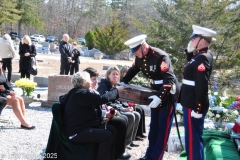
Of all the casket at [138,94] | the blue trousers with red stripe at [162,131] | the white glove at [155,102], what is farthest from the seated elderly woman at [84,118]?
the blue trousers with red stripe at [162,131]

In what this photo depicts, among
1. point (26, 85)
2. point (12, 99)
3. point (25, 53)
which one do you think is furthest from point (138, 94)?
point (25, 53)

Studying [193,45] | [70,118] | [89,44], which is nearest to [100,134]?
[70,118]

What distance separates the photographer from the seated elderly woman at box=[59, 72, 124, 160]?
3.92 metres

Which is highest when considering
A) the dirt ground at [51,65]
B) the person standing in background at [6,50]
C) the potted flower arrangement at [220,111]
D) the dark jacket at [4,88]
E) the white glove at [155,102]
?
the person standing in background at [6,50]

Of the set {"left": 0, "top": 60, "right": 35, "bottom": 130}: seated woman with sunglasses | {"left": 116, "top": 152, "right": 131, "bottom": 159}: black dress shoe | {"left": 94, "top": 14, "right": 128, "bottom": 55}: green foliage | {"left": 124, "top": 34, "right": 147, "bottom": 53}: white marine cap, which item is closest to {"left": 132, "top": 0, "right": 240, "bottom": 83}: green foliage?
{"left": 0, "top": 60, "right": 35, "bottom": 130}: seated woman with sunglasses

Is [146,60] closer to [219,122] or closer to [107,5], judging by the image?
[219,122]

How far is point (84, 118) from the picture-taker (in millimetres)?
3994

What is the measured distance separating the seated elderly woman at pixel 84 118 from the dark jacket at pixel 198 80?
936mm

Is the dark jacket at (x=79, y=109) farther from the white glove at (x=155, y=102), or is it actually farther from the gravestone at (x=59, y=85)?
the gravestone at (x=59, y=85)

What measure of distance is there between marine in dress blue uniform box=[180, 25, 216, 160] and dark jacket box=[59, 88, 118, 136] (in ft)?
3.07

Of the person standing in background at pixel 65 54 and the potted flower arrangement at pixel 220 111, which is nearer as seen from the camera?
the potted flower arrangement at pixel 220 111

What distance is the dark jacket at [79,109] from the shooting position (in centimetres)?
391

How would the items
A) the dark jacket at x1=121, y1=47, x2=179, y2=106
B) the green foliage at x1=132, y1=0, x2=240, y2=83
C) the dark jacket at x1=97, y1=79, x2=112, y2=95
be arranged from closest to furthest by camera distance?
the dark jacket at x1=121, y1=47, x2=179, y2=106 < the dark jacket at x1=97, y1=79, x2=112, y2=95 < the green foliage at x1=132, y1=0, x2=240, y2=83

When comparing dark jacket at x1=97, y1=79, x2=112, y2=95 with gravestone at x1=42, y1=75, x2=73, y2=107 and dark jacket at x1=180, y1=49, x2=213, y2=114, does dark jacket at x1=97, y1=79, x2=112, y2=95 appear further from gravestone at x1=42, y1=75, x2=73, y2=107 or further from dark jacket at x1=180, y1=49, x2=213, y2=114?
gravestone at x1=42, y1=75, x2=73, y2=107
